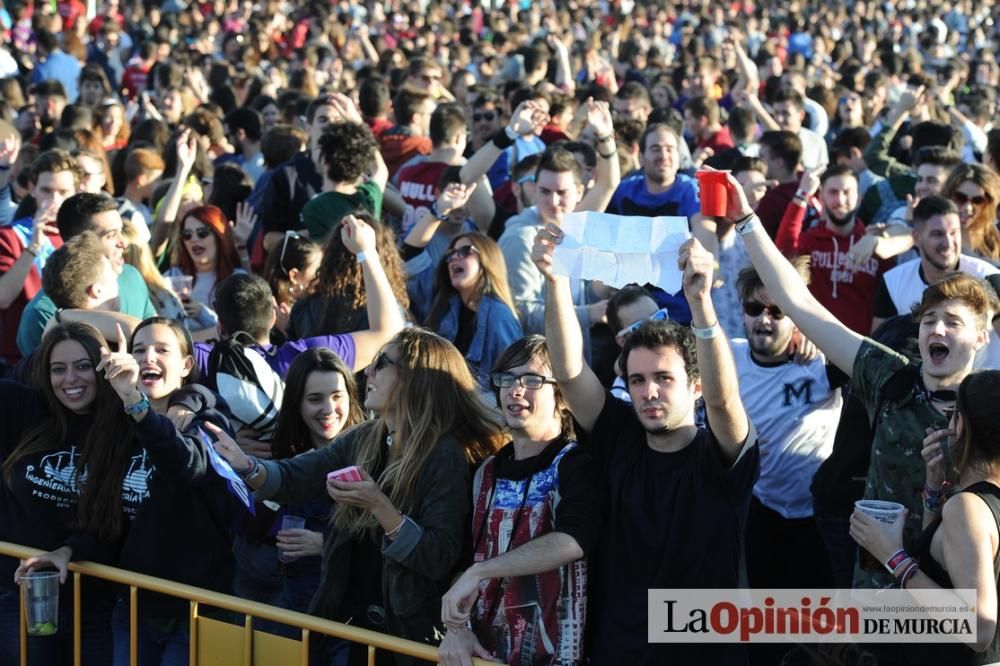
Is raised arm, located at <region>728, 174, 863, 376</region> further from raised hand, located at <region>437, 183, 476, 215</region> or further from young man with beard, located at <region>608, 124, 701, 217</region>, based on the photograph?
young man with beard, located at <region>608, 124, 701, 217</region>

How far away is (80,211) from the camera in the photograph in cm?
657

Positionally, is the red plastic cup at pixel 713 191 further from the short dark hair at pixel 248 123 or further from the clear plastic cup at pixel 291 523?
the short dark hair at pixel 248 123

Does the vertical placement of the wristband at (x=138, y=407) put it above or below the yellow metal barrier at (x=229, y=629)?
above

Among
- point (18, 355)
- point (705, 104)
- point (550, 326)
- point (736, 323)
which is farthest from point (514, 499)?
point (705, 104)

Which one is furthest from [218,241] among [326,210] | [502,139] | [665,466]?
[665,466]

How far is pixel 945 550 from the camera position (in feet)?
11.6

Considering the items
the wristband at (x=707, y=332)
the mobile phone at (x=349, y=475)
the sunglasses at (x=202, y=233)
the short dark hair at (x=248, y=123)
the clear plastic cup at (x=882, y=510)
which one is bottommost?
the clear plastic cup at (x=882, y=510)

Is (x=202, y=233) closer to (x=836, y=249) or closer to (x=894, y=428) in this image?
(x=836, y=249)

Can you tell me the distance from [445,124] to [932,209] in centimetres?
357

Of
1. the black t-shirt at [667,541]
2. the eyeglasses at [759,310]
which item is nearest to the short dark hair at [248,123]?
the eyeglasses at [759,310]

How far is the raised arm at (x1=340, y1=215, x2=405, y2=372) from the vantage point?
19.1 ft

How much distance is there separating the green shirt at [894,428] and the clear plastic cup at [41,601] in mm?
2555

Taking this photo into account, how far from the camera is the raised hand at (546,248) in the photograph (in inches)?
162

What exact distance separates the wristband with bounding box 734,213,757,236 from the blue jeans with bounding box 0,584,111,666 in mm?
2462
